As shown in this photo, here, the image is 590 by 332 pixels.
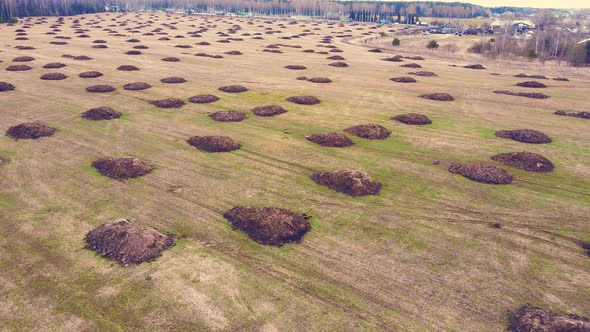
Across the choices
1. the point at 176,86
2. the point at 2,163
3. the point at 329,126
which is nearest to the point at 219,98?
the point at 176,86

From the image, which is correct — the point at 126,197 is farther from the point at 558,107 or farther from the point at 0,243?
the point at 558,107

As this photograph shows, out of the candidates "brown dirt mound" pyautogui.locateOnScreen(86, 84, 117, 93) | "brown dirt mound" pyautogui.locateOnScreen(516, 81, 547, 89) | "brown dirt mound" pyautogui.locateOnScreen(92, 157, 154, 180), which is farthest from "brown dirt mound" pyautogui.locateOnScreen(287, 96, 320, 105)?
"brown dirt mound" pyautogui.locateOnScreen(516, 81, 547, 89)

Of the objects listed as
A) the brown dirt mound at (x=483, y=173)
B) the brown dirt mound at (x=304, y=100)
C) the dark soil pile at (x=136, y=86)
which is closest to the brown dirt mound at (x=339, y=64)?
the brown dirt mound at (x=304, y=100)

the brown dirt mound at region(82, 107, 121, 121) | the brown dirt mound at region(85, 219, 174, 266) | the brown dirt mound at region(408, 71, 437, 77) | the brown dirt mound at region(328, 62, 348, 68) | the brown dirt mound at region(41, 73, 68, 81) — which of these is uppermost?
the brown dirt mound at region(328, 62, 348, 68)

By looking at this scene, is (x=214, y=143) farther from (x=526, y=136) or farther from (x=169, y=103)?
(x=526, y=136)

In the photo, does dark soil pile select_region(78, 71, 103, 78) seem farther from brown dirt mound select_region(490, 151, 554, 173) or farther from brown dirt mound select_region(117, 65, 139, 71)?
brown dirt mound select_region(490, 151, 554, 173)
